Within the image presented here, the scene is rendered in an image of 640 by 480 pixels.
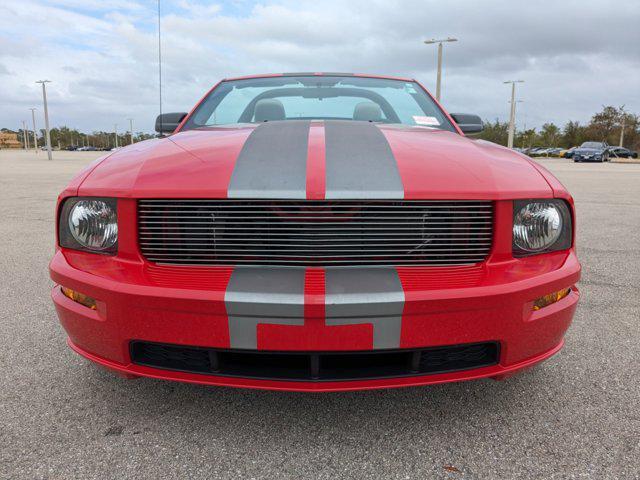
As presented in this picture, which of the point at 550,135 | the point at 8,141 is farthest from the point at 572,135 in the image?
the point at 8,141

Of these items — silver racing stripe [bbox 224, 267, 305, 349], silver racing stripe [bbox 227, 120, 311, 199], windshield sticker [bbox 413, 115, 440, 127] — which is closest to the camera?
silver racing stripe [bbox 224, 267, 305, 349]

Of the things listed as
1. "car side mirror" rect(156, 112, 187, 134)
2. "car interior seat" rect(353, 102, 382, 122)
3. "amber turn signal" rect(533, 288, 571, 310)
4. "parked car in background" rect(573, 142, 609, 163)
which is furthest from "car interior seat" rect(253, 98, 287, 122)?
"parked car in background" rect(573, 142, 609, 163)

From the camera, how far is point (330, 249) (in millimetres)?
1595

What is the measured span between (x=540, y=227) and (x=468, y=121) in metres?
1.59

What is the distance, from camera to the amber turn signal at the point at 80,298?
1.64 m

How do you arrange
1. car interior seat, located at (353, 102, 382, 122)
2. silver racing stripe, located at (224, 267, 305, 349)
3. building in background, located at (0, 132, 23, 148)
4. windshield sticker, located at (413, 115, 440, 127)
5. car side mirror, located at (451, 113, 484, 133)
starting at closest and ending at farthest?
silver racing stripe, located at (224, 267, 305, 349) < windshield sticker, located at (413, 115, 440, 127) < car interior seat, located at (353, 102, 382, 122) < car side mirror, located at (451, 113, 484, 133) < building in background, located at (0, 132, 23, 148)

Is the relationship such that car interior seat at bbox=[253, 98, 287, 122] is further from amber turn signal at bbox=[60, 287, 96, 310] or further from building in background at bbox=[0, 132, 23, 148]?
building in background at bbox=[0, 132, 23, 148]

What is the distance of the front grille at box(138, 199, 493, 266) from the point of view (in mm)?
1583

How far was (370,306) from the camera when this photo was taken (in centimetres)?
145

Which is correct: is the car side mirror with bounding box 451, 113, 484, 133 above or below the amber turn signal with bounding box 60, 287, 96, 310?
above

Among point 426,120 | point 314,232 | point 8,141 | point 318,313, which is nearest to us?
point 318,313

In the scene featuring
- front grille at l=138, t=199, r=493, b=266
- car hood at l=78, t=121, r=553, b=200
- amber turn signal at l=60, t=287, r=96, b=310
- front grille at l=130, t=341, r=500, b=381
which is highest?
car hood at l=78, t=121, r=553, b=200

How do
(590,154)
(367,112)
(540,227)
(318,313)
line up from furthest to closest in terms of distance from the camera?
(590,154)
(367,112)
(540,227)
(318,313)

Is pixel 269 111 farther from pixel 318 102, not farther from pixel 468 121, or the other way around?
pixel 468 121
